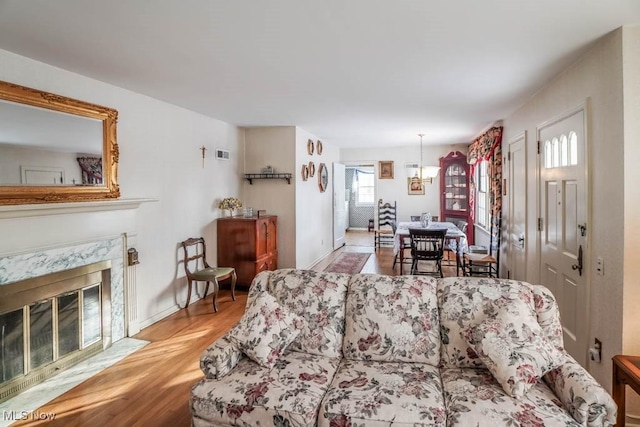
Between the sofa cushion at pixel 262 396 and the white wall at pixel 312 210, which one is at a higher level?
the white wall at pixel 312 210

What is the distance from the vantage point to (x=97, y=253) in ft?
10.2

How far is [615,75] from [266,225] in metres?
4.01

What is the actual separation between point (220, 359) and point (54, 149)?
2.21m

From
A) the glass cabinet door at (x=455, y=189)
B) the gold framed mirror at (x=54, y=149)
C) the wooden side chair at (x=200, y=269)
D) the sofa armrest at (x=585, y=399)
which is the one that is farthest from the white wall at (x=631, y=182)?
the glass cabinet door at (x=455, y=189)

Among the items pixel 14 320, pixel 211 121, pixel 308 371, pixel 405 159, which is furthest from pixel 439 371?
pixel 405 159

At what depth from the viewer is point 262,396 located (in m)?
1.68

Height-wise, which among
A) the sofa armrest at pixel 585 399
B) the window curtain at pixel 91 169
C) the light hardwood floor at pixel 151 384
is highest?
the window curtain at pixel 91 169

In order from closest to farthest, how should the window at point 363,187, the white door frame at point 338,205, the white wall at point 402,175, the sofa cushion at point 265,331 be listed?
the sofa cushion at point 265,331
the white door frame at point 338,205
the white wall at point 402,175
the window at point 363,187

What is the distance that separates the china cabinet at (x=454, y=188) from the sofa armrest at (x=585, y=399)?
6.20 meters

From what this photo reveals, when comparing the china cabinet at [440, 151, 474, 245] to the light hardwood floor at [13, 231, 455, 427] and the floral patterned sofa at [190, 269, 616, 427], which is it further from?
the floral patterned sofa at [190, 269, 616, 427]

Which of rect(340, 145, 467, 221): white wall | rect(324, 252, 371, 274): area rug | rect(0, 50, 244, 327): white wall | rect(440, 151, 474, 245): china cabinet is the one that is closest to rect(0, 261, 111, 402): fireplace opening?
rect(0, 50, 244, 327): white wall

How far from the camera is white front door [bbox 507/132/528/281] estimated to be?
3971 mm

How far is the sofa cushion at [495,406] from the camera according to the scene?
1.46 m

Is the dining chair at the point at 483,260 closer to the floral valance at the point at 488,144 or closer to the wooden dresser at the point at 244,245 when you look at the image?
the floral valance at the point at 488,144
